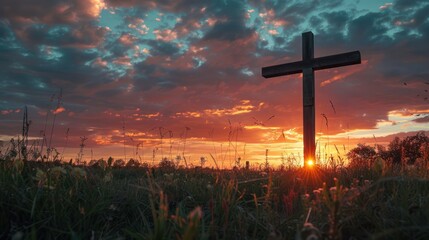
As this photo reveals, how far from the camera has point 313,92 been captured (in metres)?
11.1

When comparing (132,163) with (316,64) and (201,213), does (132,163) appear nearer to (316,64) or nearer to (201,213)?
(316,64)

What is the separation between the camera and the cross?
34.9ft

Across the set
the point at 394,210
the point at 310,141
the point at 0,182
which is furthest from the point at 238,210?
the point at 310,141

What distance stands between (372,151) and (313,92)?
1762 centimetres

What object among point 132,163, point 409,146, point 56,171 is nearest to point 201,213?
point 56,171

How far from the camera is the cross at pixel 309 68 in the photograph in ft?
34.9

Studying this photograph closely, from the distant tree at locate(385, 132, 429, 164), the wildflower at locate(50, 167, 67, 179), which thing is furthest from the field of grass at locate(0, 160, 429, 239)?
the distant tree at locate(385, 132, 429, 164)

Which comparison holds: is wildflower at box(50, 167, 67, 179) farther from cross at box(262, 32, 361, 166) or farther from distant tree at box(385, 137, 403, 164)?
distant tree at box(385, 137, 403, 164)

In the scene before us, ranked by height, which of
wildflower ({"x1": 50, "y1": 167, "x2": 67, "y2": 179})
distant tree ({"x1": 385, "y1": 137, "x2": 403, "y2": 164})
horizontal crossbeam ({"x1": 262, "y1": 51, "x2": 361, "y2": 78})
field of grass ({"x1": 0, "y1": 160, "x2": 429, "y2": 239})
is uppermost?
horizontal crossbeam ({"x1": 262, "y1": 51, "x2": 361, "y2": 78})

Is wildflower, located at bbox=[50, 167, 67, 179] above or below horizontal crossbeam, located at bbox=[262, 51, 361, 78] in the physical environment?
below

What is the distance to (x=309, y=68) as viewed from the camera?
1128 centimetres

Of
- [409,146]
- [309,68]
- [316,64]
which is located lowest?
[409,146]

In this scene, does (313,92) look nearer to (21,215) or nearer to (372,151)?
(21,215)

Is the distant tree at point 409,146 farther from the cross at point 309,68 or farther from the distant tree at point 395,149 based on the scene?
the cross at point 309,68
